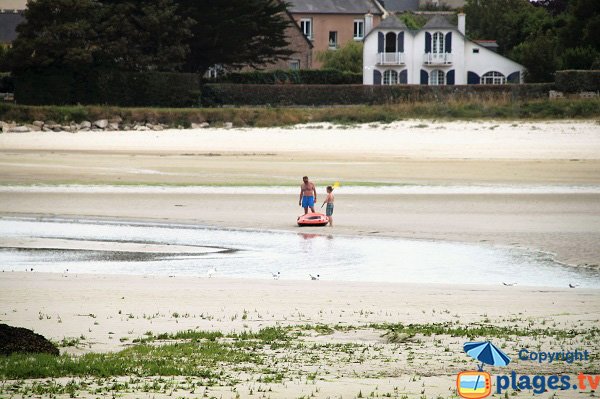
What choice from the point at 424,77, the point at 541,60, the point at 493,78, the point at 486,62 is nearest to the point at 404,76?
the point at 424,77

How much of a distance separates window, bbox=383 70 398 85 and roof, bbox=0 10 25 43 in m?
29.2

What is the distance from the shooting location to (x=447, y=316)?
39.7ft

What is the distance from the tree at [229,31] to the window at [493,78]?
14.9 metres

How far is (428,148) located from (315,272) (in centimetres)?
2470

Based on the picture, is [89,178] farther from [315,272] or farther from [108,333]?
[108,333]

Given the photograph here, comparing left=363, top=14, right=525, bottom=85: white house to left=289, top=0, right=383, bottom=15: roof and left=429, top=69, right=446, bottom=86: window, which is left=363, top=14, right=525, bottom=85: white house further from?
left=289, top=0, right=383, bottom=15: roof

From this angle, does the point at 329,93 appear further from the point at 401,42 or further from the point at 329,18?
the point at 329,18

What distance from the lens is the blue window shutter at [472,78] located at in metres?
68.4

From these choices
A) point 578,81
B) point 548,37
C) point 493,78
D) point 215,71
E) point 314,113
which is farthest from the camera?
point 493,78

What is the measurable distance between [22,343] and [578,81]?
158 feet

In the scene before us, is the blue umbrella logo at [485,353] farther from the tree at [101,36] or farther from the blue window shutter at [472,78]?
the blue window shutter at [472,78]

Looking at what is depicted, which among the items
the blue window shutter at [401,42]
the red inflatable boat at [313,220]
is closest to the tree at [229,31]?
the blue window shutter at [401,42]

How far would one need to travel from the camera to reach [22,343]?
9531 mm

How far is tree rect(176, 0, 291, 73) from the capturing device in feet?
186
